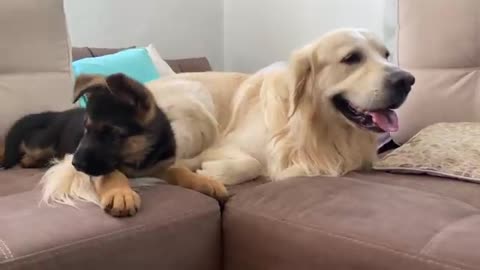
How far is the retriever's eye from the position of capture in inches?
73.9

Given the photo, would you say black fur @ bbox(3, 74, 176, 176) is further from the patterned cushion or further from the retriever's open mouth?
the patterned cushion

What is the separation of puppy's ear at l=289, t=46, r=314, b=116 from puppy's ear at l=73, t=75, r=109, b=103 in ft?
1.94

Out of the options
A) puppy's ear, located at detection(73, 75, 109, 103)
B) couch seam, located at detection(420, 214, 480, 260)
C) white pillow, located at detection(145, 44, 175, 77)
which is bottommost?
white pillow, located at detection(145, 44, 175, 77)

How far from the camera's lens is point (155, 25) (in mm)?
3631

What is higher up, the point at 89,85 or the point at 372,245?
the point at 89,85

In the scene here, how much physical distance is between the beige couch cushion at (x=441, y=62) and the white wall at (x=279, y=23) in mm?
719

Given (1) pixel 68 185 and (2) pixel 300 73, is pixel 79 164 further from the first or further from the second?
(2) pixel 300 73

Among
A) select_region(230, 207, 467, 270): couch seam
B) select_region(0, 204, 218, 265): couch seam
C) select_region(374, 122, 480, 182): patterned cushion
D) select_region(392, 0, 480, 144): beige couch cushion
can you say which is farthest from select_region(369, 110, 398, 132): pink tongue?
select_region(0, 204, 218, 265): couch seam

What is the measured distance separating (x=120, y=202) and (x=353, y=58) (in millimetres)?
833

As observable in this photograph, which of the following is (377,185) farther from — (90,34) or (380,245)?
(90,34)

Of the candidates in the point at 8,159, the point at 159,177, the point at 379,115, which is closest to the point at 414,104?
the point at 379,115

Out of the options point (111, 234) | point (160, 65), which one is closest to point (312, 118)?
point (111, 234)

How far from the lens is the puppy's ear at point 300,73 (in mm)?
1938

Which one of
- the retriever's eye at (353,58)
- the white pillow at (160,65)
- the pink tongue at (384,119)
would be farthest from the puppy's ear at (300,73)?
the white pillow at (160,65)
